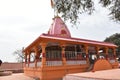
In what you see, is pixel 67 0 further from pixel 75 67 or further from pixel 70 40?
pixel 75 67

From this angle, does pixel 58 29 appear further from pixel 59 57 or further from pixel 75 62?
pixel 75 62

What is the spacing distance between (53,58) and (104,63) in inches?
230

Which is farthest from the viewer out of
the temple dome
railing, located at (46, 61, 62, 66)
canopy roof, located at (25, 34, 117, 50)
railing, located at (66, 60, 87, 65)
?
the temple dome

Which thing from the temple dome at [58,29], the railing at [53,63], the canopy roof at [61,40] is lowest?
the railing at [53,63]

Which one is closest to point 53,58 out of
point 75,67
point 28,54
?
point 75,67


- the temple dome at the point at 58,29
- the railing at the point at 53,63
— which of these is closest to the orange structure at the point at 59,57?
the railing at the point at 53,63

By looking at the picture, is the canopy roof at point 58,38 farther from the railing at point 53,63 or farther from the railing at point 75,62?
the railing at point 53,63

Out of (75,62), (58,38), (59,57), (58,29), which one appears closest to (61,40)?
(58,38)

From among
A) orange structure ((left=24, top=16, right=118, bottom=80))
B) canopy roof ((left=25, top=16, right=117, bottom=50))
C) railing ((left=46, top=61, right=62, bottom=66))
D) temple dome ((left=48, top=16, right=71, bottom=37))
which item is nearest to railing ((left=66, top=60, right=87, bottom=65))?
orange structure ((left=24, top=16, right=118, bottom=80))

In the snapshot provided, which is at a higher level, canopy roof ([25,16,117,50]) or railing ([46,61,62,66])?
canopy roof ([25,16,117,50])

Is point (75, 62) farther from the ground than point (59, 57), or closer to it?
closer to it

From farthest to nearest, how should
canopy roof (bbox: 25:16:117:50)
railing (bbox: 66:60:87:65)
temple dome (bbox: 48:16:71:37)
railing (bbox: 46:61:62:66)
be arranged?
temple dome (bbox: 48:16:71:37) → railing (bbox: 66:60:87:65) → railing (bbox: 46:61:62:66) → canopy roof (bbox: 25:16:117:50)

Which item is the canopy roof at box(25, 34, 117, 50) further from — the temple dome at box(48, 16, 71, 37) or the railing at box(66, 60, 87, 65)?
the temple dome at box(48, 16, 71, 37)

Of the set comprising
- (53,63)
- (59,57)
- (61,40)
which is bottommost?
(53,63)
